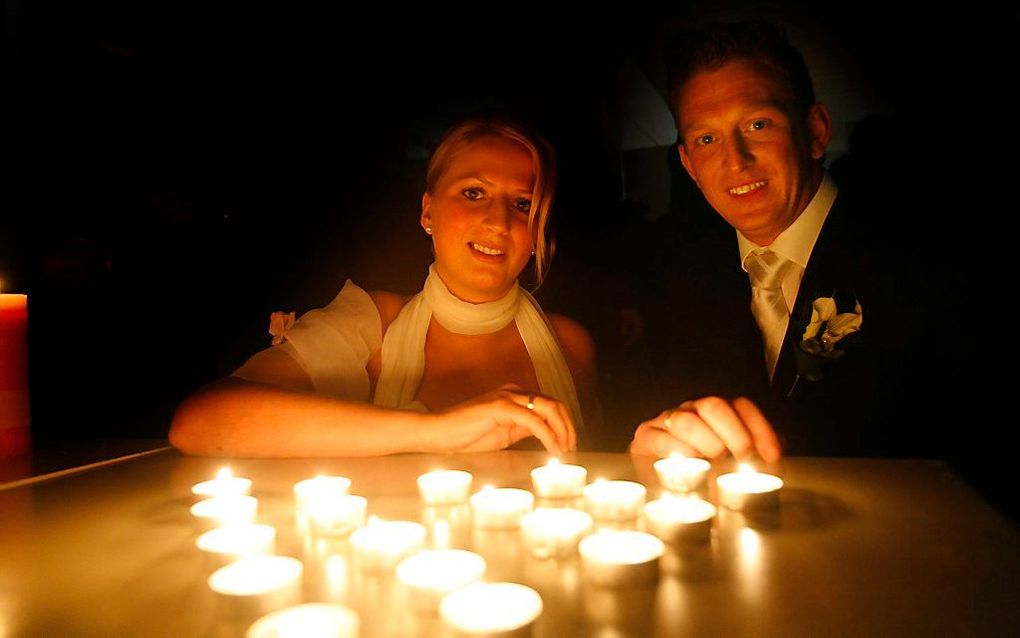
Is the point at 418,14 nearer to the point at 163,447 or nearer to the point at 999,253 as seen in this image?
the point at 163,447

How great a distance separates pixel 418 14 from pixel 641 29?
0.54 metres

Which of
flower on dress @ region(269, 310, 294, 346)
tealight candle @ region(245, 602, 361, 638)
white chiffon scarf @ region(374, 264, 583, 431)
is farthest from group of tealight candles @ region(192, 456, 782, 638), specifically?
flower on dress @ region(269, 310, 294, 346)

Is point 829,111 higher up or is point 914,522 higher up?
point 829,111

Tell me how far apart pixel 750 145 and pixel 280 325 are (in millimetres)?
1179

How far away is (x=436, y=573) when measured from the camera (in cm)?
65

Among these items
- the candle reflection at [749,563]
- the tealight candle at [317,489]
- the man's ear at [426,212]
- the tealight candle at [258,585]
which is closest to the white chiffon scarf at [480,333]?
the man's ear at [426,212]

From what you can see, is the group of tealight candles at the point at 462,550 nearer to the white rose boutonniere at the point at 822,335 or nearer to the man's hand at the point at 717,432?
the man's hand at the point at 717,432

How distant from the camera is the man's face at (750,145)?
4.81 feet

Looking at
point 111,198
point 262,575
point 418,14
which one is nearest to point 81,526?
point 262,575

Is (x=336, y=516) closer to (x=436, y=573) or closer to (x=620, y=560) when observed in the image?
(x=436, y=573)

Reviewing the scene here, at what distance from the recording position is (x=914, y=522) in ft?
2.82

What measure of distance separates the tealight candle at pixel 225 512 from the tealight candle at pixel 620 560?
46cm

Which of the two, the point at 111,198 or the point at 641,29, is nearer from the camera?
the point at 641,29

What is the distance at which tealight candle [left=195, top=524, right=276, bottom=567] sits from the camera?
2.48ft
